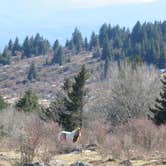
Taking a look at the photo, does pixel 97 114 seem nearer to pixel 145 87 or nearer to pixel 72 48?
pixel 145 87

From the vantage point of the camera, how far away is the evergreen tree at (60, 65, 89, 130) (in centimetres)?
5000

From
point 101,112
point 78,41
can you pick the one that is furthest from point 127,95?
point 78,41

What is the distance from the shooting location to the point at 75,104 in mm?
50438

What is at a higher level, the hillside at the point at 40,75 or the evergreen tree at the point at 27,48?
the evergreen tree at the point at 27,48

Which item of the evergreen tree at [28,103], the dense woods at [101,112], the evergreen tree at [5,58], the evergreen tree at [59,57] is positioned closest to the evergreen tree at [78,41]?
the evergreen tree at [59,57]

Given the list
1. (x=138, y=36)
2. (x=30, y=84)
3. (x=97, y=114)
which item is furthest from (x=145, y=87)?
(x=138, y=36)

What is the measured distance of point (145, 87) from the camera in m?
56.0

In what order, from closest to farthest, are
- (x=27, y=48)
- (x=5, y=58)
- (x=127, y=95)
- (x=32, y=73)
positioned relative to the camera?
(x=127, y=95), (x=32, y=73), (x=5, y=58), (x=27, y=48)

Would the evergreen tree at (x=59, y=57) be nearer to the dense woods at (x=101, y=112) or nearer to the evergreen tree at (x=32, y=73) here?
the evergreen tree at (x=32, y=73)

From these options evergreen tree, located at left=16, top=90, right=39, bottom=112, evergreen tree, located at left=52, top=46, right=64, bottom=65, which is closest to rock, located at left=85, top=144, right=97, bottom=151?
evergreen tree, located at left=16, top=90, right=39, bottom=112

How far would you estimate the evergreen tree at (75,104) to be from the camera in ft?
164

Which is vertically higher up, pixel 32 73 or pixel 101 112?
pixel 32 73

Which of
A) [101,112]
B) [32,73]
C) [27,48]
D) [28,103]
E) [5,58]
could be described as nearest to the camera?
[101,112]

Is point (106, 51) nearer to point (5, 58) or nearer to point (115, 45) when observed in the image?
point (115, 45)
